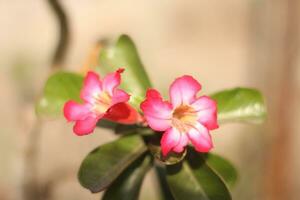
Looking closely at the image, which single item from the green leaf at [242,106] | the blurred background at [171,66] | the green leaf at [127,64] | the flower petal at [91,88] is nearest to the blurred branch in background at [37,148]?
the blurred background at [171,66]

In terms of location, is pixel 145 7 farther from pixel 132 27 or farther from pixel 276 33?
pixel 276 33

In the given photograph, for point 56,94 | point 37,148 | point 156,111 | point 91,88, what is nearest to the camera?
point 156,111

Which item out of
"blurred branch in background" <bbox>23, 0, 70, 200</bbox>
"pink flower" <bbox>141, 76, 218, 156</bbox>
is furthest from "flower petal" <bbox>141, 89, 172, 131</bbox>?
"blurred branch in background" <bbox>23, 0, 70, 200</bbox>

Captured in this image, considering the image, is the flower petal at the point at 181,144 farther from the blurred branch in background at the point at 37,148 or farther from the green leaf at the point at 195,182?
the blurred branch in background at the point at 37,148

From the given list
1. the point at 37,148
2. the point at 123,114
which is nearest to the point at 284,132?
the point at 37,148

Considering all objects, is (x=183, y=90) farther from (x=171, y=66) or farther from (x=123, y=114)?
(x=171, y=66)

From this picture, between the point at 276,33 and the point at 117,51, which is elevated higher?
the point at 117,51

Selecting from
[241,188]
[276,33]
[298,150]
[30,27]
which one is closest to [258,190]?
[241,188]
